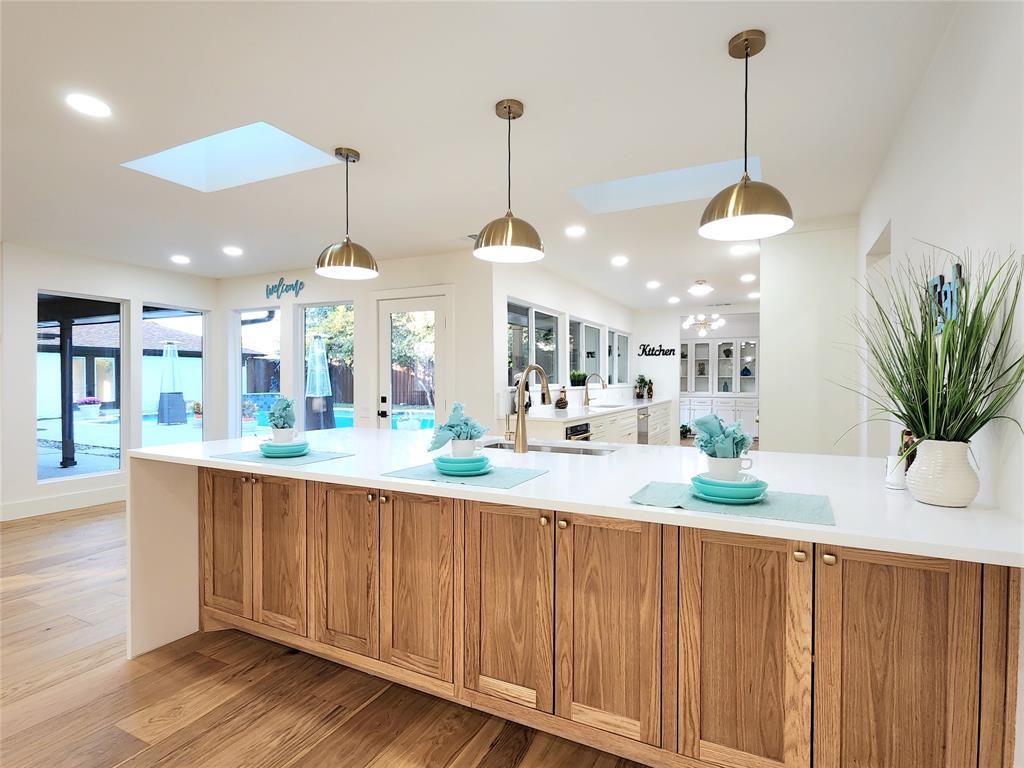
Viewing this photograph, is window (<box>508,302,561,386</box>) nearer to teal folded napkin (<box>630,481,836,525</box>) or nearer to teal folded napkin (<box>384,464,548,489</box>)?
teal folded napkin (<box>384,464,548,489</box>)

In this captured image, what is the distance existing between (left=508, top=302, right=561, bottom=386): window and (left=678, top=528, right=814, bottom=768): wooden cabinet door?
3.97 m

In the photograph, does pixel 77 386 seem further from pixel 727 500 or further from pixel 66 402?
pixel 727 500

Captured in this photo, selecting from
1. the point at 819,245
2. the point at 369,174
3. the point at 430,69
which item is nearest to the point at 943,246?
the point at 430,69

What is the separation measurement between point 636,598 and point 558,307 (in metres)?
4.90

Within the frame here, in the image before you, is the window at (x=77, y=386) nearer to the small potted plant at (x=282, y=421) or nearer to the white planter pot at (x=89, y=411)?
the white planter pot at (x=89, y=411)

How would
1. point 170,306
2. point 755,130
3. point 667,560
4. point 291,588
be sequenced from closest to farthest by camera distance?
point 667,560 → point 291,588 → point 755,130 → point 170,306

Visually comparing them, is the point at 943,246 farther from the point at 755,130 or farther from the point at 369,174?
the point at 369,174

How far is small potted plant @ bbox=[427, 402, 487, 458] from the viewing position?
2.03 metres

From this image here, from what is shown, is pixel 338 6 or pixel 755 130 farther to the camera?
pixel 755 130

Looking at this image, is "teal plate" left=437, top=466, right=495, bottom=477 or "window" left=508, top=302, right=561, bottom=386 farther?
"window" left=508, top=302, right=561, bottom=386

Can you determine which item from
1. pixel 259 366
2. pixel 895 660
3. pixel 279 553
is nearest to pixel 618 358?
pixel 259 366

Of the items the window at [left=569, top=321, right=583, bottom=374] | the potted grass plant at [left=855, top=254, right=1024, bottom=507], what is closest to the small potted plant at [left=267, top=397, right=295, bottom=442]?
the potted grass plant at [left=855, top=254, right=1024, bottom=507]

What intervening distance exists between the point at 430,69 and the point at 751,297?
7440 mm

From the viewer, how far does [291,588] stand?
2334 mm
